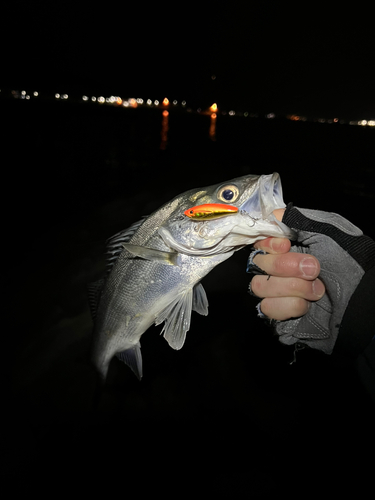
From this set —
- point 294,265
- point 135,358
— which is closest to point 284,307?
point 294,265

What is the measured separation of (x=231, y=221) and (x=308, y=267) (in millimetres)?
612

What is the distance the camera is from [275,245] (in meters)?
1.92

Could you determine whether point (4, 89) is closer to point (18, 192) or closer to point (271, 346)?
point (18, 192)

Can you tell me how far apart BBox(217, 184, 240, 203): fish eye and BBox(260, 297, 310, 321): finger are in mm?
821

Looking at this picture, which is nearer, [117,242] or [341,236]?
[341,236]

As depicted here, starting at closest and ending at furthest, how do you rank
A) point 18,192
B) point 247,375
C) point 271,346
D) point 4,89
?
1. point 247,375
2. point 271,346
3. point 18,192
4. point 4,89

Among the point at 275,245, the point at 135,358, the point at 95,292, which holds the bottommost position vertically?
the point at 135,358

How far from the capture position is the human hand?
6.31ft

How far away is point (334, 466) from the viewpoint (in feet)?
10.9

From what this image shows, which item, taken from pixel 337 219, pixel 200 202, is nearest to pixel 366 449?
pixel 337 219

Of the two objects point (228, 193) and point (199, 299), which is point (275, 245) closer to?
point (228, 193)

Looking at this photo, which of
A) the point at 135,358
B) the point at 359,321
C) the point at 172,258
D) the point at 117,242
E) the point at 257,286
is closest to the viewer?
the point at 359,321

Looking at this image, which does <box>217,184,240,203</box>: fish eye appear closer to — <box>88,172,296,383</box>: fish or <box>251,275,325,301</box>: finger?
<box>88,172,296,383</box>: fish

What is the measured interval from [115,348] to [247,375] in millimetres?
2577
